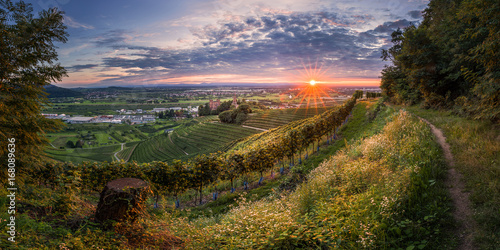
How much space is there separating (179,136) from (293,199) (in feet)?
247

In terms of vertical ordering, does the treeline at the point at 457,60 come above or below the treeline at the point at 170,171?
above

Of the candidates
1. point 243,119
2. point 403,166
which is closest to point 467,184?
point 403,166

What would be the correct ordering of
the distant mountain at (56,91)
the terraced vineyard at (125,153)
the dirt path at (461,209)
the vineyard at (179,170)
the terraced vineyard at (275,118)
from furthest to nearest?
the terraced vineyard at (275,118)
the terraced vineyard at (125,153)
the vineyard at (179,170)
the distant mountain at (56,91)
the dirt path at (461,209)

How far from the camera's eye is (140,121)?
47.5 m

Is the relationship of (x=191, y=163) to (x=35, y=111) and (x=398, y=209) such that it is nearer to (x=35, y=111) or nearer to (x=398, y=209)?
(x=35, y=111)

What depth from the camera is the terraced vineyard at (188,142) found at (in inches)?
2486

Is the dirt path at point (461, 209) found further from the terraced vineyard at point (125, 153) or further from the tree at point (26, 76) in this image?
the terraced vineyard at point (125, 153)

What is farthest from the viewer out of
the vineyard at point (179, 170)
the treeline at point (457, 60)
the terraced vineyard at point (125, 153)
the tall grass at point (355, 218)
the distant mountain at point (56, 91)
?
the terraced vineyard at point (125, 153)

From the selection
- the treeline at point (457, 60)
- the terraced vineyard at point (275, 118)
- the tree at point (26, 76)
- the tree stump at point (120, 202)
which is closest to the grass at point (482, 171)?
the treeline at point (457, 60)

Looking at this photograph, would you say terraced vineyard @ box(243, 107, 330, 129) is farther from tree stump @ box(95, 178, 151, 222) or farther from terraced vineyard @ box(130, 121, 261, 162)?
tree stump @ box(95, 178, 151, 222)

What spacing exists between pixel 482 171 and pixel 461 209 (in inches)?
76.3

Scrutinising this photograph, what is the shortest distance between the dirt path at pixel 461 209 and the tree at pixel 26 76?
966cm

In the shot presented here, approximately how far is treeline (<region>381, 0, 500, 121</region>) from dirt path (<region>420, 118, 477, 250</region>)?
5724mm

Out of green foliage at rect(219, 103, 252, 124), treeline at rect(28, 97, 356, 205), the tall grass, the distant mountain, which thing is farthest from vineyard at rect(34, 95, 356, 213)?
green foliage at rect(219, 103, 252, 124)
